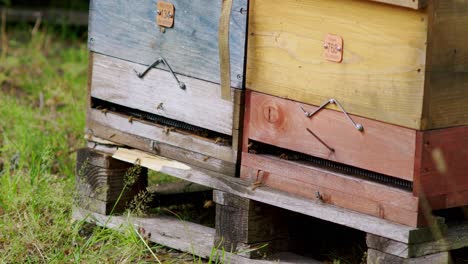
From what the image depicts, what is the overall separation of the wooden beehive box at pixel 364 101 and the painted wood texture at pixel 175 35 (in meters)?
0.08

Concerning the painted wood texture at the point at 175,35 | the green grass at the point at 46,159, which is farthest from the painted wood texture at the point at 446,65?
the green grass at the point at 46,159

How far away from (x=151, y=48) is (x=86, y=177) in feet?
2.45

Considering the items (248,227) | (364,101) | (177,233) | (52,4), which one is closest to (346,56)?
(364,101)

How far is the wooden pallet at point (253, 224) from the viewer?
134 inches

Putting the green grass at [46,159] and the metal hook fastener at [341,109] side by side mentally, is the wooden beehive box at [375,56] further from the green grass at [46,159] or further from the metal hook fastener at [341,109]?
the green grass at [46,159]

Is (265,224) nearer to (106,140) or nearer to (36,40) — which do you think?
(106,140)

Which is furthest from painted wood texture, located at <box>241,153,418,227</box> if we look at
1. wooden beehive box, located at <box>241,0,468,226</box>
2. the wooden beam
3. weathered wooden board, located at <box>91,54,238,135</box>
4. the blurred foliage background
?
the blurred foliage background

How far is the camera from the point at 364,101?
3.44m

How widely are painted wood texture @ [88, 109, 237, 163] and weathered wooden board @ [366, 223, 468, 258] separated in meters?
0.77

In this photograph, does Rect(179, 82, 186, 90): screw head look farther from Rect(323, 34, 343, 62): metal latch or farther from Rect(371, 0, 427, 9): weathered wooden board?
Rect(371, 0, 427, 9): weathered wooden board

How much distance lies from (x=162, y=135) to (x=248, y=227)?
2.22 ft

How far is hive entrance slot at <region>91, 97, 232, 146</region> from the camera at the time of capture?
13.5 ft

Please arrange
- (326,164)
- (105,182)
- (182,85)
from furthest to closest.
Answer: (105,182)
(182,85)
(326,164)

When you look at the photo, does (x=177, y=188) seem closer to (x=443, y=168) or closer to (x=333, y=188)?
(x=333, y=188)
